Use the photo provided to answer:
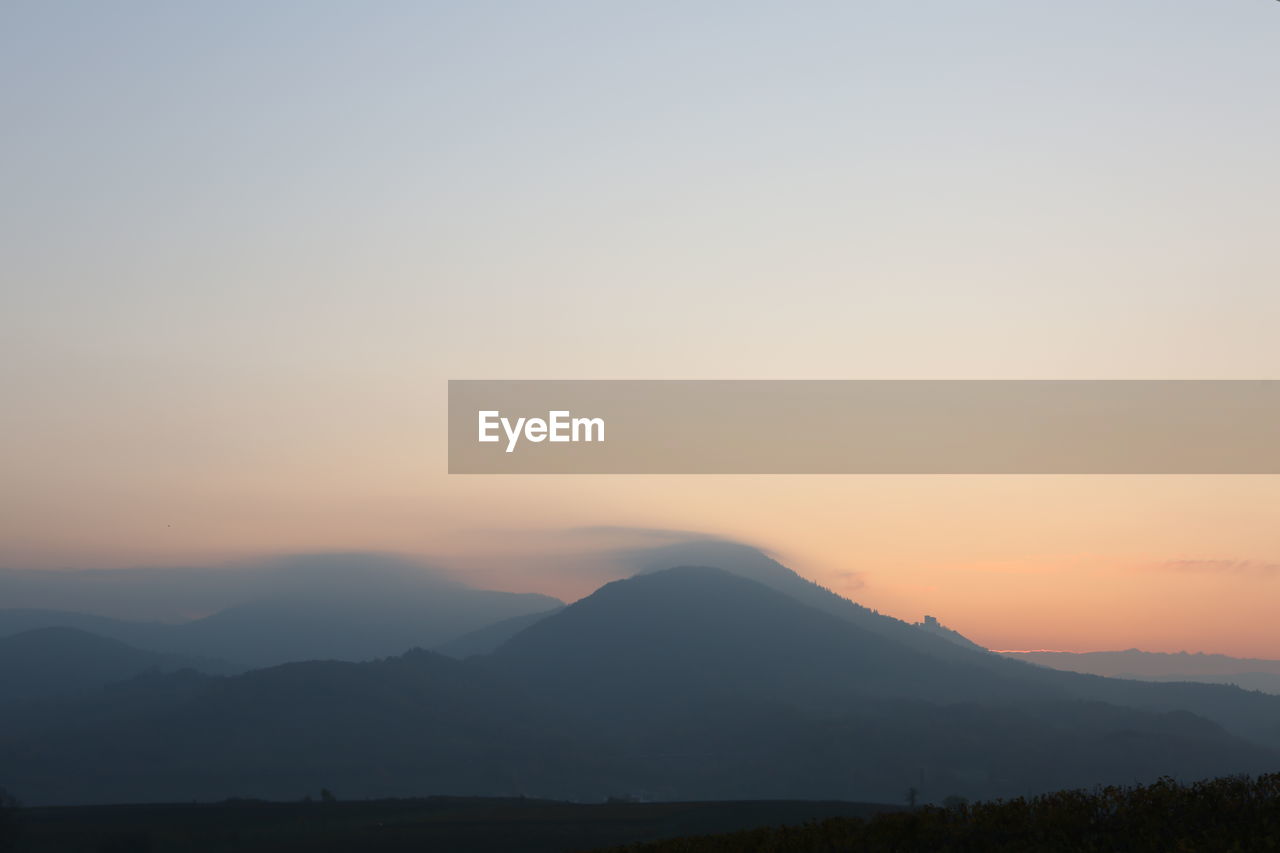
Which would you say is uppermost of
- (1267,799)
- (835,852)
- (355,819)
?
(1267,799)

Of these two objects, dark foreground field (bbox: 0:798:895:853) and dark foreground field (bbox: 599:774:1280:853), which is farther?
dark foreground field (bbox: 0:798:895:853)

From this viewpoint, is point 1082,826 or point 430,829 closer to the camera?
point 1082,826

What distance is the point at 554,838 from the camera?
156875 mm

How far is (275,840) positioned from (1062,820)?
184574mm

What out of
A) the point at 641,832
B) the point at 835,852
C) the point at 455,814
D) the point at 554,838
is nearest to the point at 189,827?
the point at 455,814

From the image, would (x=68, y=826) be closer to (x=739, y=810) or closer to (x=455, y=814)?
(x=455, y=814)

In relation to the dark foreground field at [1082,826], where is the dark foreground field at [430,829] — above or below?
below

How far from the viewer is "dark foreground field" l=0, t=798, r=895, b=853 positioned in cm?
15175

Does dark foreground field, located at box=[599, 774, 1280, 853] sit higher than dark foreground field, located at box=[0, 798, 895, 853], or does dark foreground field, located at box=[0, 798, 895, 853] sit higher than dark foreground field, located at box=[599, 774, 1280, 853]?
dark foreground field, located at box=[599, 774, 1280, 853]

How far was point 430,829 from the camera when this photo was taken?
584ft

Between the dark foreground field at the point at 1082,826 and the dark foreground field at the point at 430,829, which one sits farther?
the dark foreground field at the point at 430,829

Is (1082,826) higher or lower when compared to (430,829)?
higher

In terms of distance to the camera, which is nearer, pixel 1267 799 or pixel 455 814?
pixel 1267 799

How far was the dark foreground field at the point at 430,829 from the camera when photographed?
151750mm
